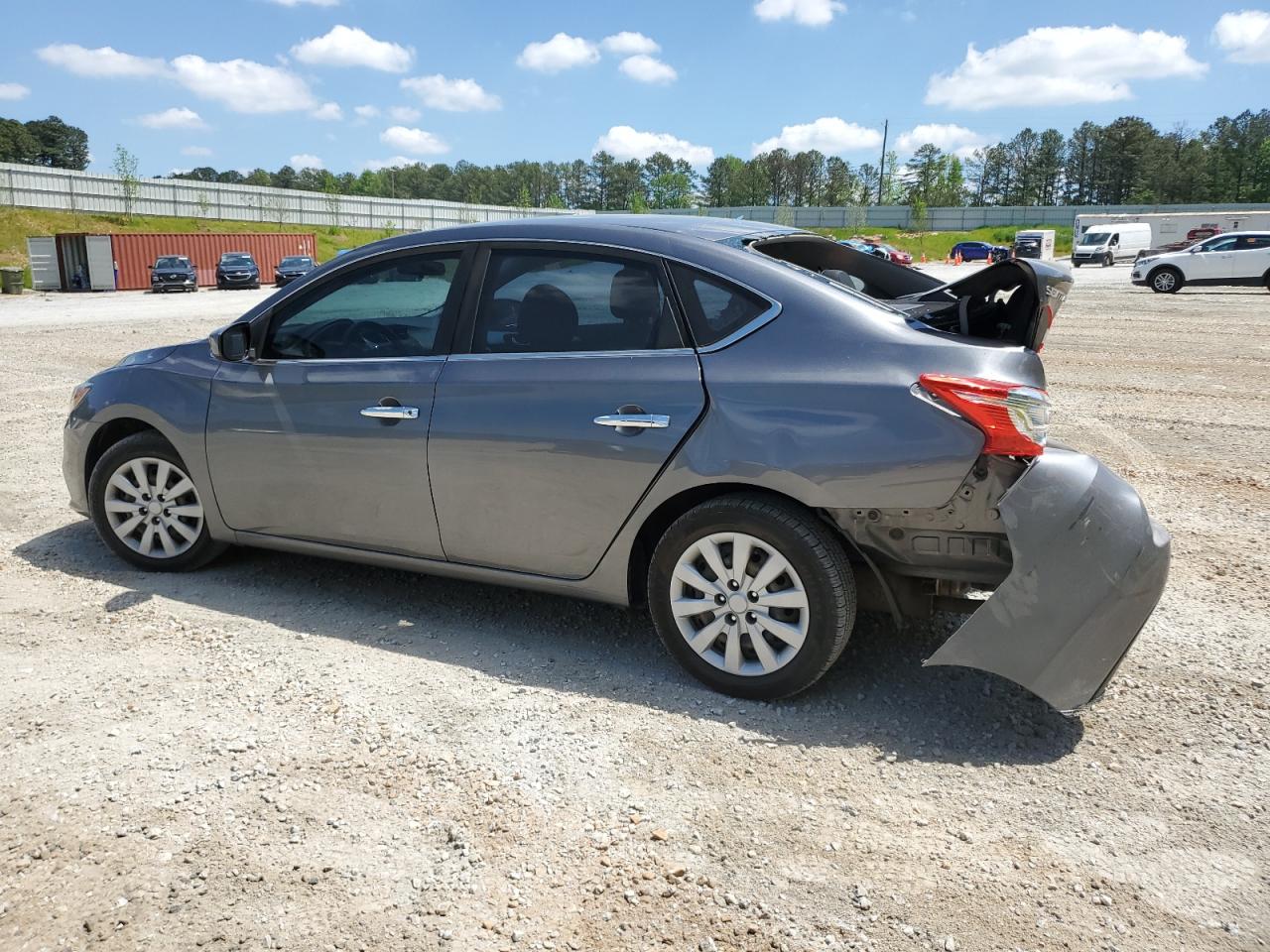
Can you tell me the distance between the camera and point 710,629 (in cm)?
354

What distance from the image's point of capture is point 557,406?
145 inches

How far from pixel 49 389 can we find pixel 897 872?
11.3 metres

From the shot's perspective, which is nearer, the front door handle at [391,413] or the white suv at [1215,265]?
the front door handle at [391,413]

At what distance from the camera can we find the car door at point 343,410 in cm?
404

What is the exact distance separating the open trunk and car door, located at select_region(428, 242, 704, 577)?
23.9 inches

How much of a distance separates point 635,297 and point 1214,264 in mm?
29088

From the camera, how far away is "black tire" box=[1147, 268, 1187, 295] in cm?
2753

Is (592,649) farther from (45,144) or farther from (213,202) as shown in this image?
(45,144)

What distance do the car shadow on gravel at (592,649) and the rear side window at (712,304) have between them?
1307 mm

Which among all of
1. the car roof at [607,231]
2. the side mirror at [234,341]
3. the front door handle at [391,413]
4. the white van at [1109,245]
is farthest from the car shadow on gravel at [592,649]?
the white van at [1109,245]

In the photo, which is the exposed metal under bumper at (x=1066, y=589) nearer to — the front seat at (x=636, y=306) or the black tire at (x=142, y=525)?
the front seat at (x=636, y=306)

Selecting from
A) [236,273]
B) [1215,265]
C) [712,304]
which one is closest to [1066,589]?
[712,304]

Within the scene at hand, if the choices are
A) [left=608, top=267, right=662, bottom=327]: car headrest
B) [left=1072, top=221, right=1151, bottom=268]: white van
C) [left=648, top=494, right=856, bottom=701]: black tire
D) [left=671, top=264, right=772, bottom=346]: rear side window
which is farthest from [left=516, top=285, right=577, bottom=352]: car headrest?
[left=1072, top=221, right=1151, bottom=268]: white van

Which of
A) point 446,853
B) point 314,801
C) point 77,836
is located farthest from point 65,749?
point 446,853
